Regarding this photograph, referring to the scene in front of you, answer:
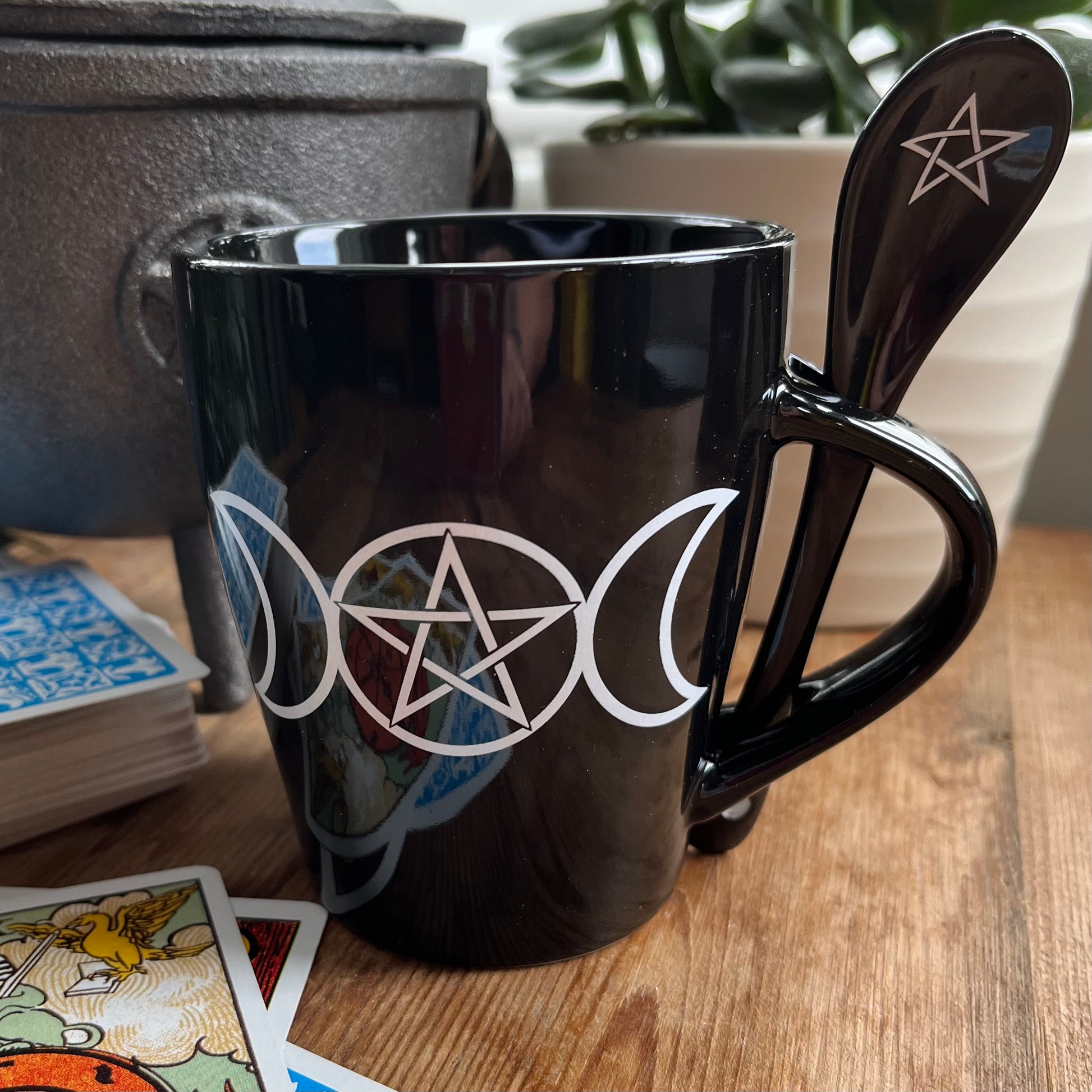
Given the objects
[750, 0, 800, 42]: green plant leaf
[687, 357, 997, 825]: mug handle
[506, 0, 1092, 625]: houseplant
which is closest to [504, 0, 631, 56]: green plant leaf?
[506, 0, 1092, 625]: houseplant

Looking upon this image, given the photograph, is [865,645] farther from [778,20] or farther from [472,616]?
[778,20]

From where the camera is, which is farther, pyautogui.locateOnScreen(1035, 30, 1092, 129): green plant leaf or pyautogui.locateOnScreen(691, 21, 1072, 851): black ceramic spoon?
pyautogui.locateOnScreen(1035, 30, 1092, 129): green plant leaf

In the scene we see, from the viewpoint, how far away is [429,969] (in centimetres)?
39

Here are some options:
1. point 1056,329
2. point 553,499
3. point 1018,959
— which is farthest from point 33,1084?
point 1056,329

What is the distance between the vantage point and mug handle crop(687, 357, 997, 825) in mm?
343

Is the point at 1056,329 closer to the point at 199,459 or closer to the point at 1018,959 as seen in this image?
the point at 1018,959

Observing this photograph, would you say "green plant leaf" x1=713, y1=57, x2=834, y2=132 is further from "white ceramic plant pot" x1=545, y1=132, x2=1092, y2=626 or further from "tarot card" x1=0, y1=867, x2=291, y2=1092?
"tarot card" x1=0, y1=867, x2=291, y2=1092

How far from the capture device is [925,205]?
34 centimetres

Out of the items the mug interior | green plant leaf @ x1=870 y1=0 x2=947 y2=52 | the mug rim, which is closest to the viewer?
the mug rim

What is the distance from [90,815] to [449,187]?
1.23ft

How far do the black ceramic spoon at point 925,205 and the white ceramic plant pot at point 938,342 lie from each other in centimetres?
21

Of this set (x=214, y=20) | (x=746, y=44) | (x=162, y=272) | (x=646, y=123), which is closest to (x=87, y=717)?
(x=162, y=272)

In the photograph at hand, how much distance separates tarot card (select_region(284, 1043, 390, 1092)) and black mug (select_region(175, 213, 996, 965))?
6 cm

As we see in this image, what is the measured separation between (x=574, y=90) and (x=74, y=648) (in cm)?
49
